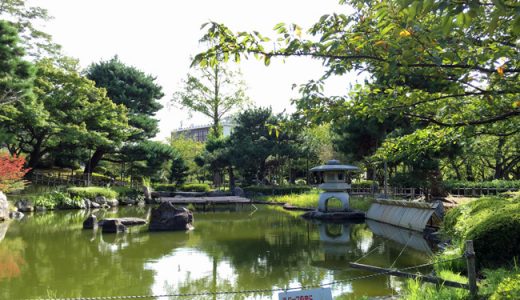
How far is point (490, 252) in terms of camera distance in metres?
6.05

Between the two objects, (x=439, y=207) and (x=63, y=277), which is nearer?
(x=63, y=277)

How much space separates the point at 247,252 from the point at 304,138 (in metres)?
20.5

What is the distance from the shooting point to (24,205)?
69.5ft

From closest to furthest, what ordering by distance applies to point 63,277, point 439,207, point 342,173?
1. point 63,277
2. point 439,207
3. point 342,173

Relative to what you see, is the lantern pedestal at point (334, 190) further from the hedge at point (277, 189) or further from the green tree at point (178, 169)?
the green tree at point (178, 169)

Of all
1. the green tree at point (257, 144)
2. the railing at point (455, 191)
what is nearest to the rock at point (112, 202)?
the green tree at point (257, 144)

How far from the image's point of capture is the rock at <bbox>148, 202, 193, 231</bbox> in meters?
14.8

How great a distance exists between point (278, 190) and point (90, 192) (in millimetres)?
12613

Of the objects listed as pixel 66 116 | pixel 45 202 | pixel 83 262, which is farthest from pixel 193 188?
pixel 83 262

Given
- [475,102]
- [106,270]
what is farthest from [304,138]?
[475,102]

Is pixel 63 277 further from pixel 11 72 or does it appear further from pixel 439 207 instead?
pixel 11 72

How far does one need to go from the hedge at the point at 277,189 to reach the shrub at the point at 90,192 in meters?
9.83

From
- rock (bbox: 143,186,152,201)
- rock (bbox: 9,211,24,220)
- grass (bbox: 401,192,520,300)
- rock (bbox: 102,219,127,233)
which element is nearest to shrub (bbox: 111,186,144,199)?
rock (bbox: 143,186,152,201)

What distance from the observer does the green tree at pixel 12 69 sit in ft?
58.1
